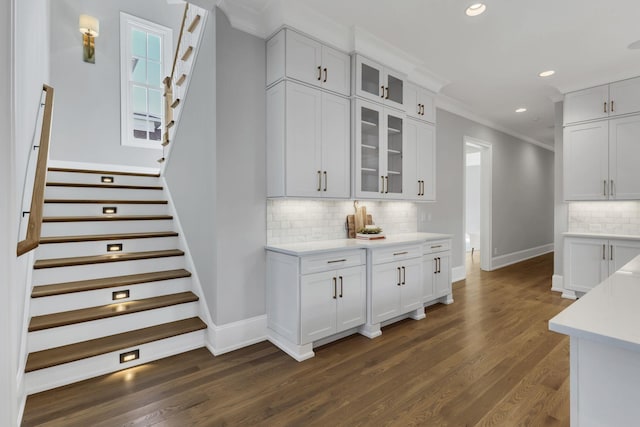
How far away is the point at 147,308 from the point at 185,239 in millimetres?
869

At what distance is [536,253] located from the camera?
25.1 ft

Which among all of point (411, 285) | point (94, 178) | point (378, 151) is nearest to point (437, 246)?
point (411, 285)

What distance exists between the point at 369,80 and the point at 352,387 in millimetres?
2943

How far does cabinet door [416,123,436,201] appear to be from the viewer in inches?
162

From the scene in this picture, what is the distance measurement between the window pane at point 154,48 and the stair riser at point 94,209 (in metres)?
3.46

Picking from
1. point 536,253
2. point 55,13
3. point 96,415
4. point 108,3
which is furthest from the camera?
point 536,253

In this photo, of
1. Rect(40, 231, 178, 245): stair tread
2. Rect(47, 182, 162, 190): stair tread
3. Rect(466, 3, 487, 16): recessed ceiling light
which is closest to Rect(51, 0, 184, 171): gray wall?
Rect(47, 182, 162, 190): stair tread

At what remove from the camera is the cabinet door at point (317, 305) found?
2643 mm

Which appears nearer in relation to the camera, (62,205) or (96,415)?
(96,415)

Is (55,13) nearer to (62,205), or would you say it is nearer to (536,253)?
(62,205)

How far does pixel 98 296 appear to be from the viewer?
8.81ft

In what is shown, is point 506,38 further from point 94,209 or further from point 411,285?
point 94,209

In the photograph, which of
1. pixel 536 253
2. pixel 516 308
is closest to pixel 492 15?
pixel 516 308

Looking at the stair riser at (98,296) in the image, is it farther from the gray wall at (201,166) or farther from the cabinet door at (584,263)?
the cabinet door at (584,263)
